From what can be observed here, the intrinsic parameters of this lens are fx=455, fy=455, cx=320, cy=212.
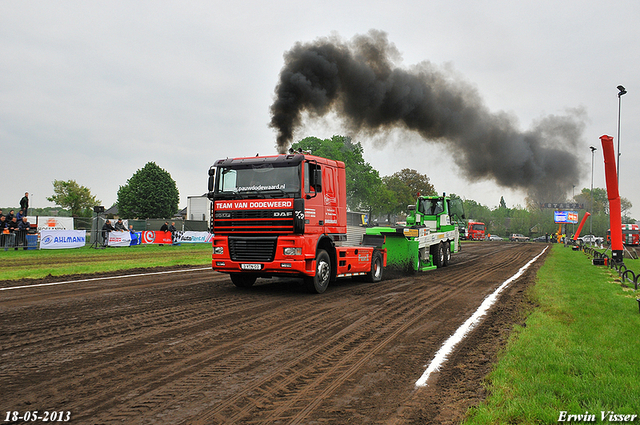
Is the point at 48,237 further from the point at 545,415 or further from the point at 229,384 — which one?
the point at 545,415

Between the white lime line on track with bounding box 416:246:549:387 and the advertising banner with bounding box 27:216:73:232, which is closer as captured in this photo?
the white lime line on track with bounding box 416:246:549:387

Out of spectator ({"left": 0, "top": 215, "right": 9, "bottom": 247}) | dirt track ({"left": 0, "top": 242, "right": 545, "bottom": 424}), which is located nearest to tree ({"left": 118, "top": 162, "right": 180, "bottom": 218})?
spectator ({"left": 0, "top": 215, "right": 9, "bottom": 247})

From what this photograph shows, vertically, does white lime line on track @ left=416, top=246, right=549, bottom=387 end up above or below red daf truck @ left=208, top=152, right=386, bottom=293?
below

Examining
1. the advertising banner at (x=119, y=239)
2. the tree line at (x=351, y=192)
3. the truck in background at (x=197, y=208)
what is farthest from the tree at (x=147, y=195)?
the advertising banner at (x=119, y=239)

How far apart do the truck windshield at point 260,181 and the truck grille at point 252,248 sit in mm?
958

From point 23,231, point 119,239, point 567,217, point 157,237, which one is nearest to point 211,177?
point 23,231

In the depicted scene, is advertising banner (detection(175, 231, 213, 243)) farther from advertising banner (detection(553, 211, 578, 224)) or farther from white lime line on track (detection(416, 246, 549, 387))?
advertising banner (detection(553, 211, 578, 224))

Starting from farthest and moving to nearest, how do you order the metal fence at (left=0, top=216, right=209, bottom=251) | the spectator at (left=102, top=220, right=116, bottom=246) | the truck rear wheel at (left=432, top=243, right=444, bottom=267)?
the spectator at (left=102, top=220, right=116, bottom=246) → the metal fence at (left=0, top=216, right=209, bottom=251) → the truck rear wheel at (left=432, top=243, right=444, bottom=267)

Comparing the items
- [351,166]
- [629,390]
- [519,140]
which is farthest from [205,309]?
[351,166]

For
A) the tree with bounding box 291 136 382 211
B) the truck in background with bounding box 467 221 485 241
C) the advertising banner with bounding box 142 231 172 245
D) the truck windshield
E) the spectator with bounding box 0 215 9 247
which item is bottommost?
the truck in background with bounding box 467 221 485 241

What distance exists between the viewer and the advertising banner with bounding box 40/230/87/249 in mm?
23188

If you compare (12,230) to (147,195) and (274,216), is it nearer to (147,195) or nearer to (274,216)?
(274,216)

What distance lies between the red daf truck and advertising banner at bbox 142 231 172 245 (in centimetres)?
2190

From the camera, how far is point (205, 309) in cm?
799
